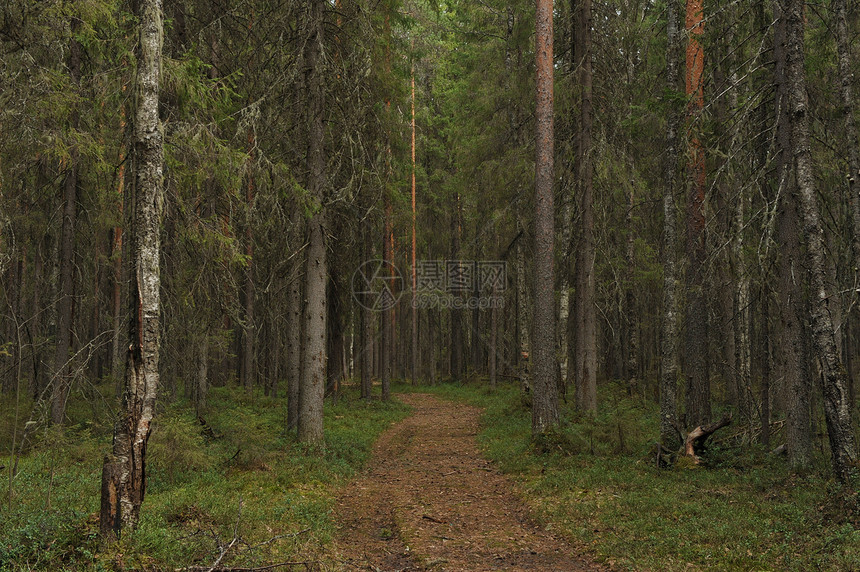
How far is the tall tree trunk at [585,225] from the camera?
15.5 metres

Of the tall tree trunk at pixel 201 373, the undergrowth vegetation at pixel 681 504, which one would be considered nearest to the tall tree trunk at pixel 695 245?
the undergrowth vegetation at pixel 681 504

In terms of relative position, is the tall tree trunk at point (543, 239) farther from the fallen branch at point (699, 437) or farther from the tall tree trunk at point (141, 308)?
the tall tree trunk at point (141, 308)

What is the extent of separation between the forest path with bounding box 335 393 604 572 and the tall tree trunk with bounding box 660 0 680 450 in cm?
344

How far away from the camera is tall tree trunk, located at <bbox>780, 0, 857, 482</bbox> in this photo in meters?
7.97

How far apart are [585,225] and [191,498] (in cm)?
1195

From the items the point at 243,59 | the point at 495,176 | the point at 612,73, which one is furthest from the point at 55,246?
the point at 612,73

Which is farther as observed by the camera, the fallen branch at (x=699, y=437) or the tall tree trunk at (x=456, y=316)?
the tall tree trunk at (x=456, y=316)

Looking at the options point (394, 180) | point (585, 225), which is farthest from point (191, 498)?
point (585, 225)

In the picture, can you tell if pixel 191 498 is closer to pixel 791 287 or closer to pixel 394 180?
pixel 791 287

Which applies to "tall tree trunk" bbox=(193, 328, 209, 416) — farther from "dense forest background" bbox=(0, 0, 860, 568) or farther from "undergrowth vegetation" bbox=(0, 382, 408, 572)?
"undergrowth vegetation" bbox=(0, 382, 408, 572)

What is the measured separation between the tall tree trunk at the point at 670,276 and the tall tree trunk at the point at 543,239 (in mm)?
2380
